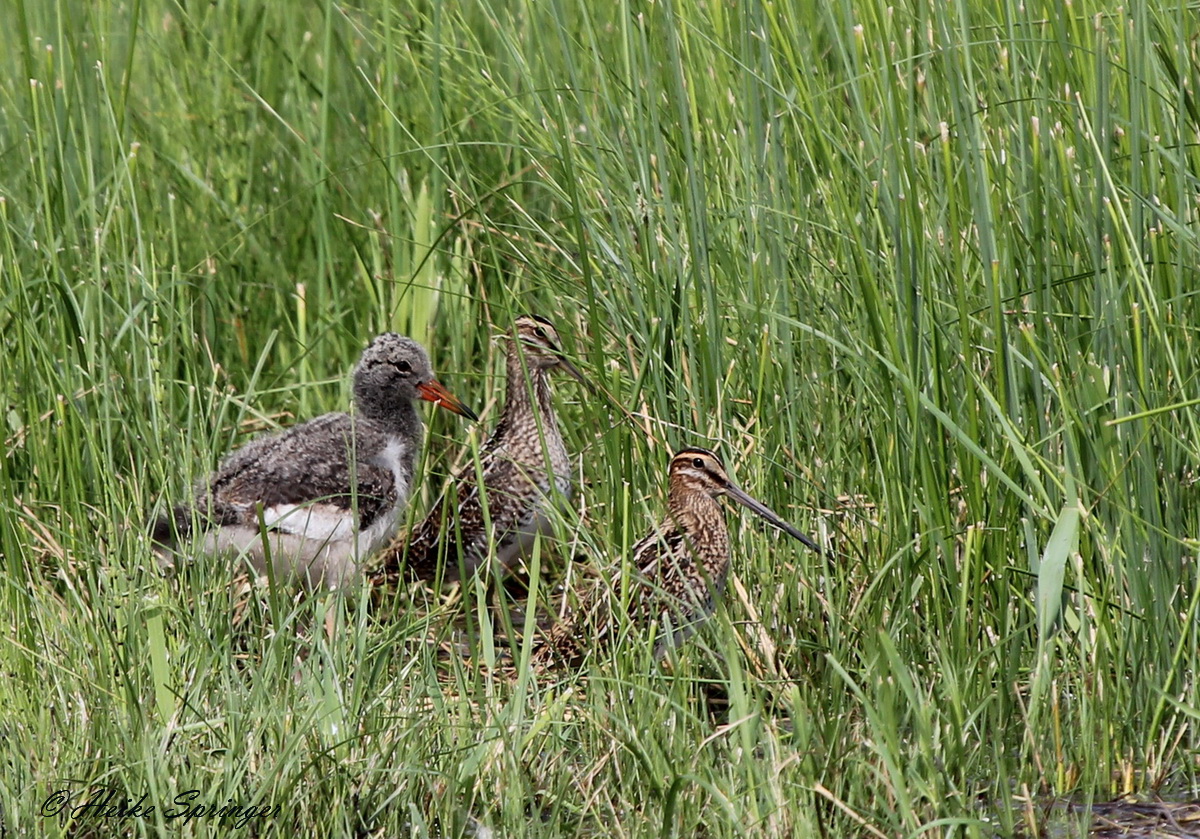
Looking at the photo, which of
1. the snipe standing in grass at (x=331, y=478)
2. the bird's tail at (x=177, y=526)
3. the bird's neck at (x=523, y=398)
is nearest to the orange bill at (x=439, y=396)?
the snipe standing in grass at (x=331, y=478)

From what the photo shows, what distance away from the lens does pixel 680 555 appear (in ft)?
15.3

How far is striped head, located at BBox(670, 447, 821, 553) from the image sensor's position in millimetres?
4590

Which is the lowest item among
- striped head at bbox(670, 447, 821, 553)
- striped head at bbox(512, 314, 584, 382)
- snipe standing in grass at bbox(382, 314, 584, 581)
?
snipe standing in grass at bbox(382, 314, 584, 581)

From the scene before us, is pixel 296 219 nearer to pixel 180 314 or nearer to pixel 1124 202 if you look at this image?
pixel 180 314

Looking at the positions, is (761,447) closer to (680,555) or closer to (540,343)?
(680,555)

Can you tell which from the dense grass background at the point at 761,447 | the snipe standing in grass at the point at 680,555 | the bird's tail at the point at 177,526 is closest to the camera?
the dense grass background at the point at 761,447

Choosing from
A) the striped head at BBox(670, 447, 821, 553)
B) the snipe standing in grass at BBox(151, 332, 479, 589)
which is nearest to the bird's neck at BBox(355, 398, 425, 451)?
the snipe standing in grass at BBox(151, 332, 479, 589)

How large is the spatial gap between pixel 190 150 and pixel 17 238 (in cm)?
120

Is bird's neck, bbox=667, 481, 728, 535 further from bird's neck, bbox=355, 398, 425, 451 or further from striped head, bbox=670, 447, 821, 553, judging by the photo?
bird's neck, bbox=355, 398, 425, 451

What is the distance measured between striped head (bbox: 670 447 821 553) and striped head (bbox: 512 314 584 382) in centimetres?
102

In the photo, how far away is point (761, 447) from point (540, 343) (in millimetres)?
1187

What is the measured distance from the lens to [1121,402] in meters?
3.65

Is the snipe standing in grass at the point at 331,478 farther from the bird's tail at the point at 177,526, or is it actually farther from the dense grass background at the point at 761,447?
the dense grass background at the point at 761,447

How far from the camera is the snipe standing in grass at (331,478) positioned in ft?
17.2
